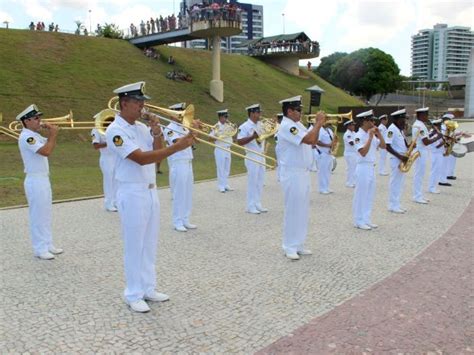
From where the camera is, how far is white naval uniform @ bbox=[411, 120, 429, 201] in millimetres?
11203

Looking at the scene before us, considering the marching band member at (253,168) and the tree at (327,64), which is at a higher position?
the tree at (327,64)

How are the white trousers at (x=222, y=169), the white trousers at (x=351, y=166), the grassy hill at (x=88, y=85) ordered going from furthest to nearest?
the grassy hill at (x=88, y=85) < the white trousers at (x=351, y=166) < the white trousers at (x=222, y=169)

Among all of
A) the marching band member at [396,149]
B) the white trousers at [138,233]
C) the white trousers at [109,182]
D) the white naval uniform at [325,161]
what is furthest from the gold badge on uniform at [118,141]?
the white naval uniform at [325,161]

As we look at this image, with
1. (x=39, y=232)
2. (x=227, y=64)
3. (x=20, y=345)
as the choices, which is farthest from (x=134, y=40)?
(x=20, y=345)

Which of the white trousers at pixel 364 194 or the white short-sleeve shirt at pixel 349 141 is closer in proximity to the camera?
the white trousers at pixel 364 194

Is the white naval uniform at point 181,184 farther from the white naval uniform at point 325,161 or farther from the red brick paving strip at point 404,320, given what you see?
the white naval uniform at point 325,161

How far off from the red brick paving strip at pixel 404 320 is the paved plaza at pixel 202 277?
0.10 meters

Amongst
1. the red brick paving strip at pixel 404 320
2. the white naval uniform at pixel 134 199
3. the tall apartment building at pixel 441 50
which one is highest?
the tall apartment building at pixel 441 50

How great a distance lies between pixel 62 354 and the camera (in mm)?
4062

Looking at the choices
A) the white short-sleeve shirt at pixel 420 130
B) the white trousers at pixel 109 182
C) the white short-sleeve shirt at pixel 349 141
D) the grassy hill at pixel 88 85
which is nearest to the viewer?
the white trousers at pixel 109 182

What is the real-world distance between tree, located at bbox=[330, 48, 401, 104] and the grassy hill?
20526 mm

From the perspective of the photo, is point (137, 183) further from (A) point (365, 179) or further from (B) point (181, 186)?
(A) point (365, 179)

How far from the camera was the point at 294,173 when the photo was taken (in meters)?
6.92

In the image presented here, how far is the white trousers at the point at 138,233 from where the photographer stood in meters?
4.91
